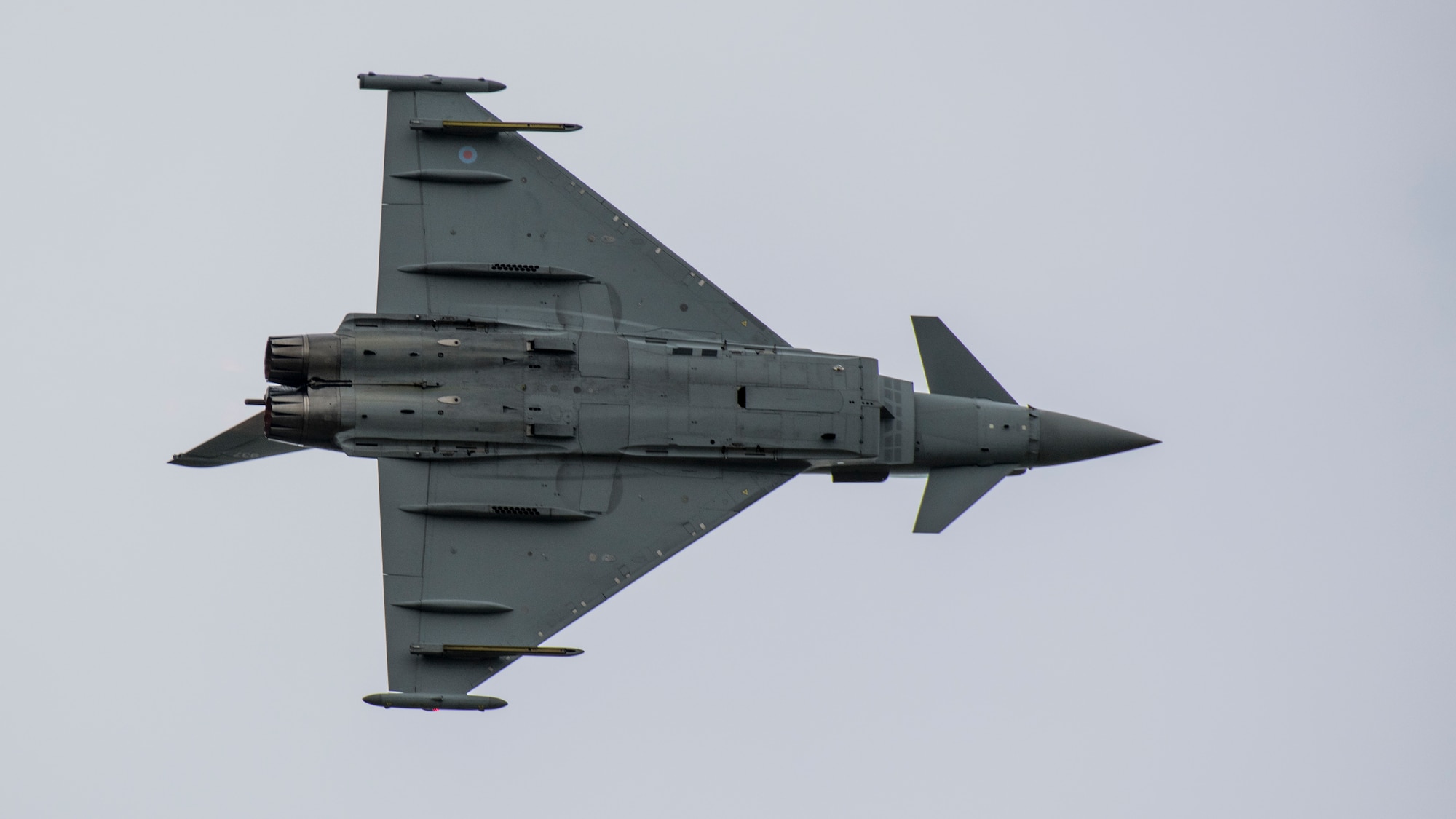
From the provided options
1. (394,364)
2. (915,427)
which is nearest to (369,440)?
(394,364)

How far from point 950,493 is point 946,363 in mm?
1998

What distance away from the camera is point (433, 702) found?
23.6m

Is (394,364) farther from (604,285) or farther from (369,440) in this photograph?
(604,285)

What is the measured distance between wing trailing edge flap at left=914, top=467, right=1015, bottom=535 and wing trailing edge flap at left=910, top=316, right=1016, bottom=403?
1.19 metres

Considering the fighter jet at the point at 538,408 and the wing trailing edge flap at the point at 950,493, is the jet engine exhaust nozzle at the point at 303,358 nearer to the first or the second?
the fighter jet at the point at 538,408

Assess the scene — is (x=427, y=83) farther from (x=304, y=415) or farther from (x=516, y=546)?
(x=516, y=546)

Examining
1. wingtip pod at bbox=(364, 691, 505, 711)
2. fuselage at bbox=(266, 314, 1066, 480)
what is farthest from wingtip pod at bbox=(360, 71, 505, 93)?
wingtip pod at bbox=(364, 691, 505, 711)

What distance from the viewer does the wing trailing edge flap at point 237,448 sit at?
24.6 metres

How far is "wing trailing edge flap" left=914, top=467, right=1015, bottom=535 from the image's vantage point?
1009 inches

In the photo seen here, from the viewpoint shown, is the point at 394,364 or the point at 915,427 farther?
the point at 915,427

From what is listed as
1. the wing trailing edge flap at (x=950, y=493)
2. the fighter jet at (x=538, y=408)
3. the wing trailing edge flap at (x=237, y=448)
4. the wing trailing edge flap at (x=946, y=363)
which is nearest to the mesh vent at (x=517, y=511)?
the fighter jet at (x=538, y=408)

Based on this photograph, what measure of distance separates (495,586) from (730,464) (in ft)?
12.6

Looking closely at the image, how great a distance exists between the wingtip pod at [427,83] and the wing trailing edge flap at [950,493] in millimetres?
8868

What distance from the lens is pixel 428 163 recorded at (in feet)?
82.4
